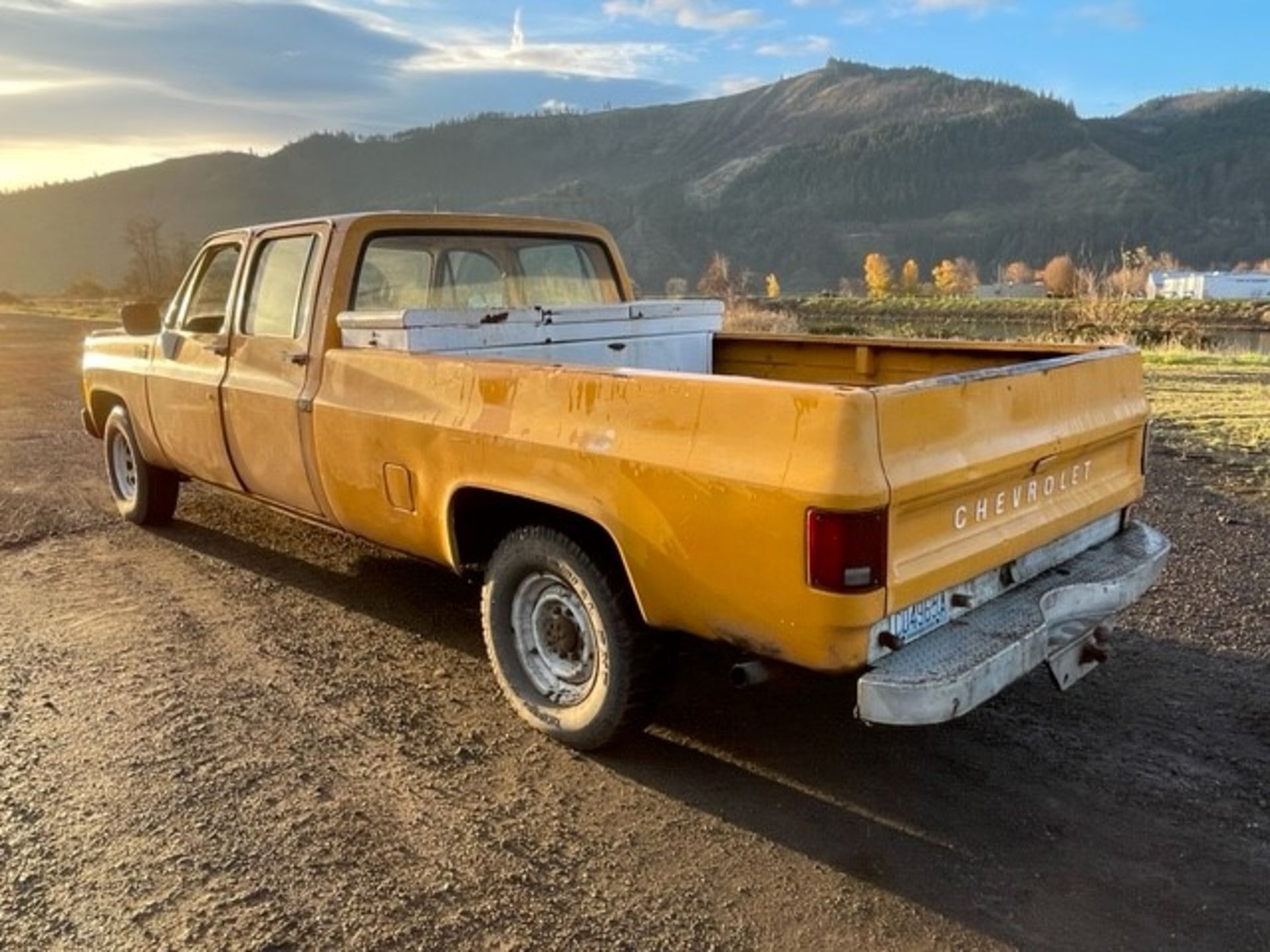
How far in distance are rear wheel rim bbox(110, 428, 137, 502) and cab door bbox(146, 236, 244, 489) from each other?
3.17ft

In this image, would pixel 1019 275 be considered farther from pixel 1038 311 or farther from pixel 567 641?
pixel 567 641

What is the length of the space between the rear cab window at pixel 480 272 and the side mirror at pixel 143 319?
213 centimetres

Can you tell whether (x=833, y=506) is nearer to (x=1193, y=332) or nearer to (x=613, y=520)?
(x=613, y=520)

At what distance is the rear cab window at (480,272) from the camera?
4.94 meters

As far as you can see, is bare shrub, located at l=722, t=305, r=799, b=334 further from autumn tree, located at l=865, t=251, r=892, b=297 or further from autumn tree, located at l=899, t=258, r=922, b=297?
autumn tree, located at l=899, t=258, r=922, b=297

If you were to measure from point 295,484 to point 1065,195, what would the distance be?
16018cm

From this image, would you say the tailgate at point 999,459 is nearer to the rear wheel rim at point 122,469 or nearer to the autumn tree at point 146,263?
the rear wheel rim at point 122,469

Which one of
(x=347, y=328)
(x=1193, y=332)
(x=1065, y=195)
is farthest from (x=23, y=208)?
(x=347, y=328)

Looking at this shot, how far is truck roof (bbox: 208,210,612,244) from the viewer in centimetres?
491

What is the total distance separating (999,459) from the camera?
3205 millimetres

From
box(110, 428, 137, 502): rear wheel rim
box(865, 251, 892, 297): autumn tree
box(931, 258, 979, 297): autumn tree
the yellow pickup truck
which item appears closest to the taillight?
the yellow pickup truck

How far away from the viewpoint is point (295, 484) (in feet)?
16.1

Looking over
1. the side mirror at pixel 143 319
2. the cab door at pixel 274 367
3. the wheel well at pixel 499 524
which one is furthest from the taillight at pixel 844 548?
the side mirror at pixel 143 319

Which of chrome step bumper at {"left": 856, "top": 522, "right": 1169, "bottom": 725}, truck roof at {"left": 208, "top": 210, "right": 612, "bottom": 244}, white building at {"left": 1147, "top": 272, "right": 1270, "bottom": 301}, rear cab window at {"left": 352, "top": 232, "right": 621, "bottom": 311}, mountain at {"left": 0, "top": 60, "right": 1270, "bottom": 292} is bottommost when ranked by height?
white building at {"left": 1147, "top": 272, "right": 1270, "bottom": 301}
